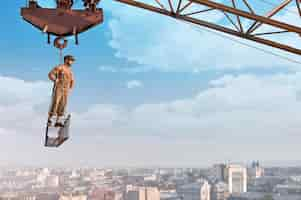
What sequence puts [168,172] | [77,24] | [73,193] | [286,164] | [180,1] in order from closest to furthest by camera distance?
[77,24] → [180,1] → [73,193] → [168,172] → [286,164]

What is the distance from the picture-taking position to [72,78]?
3.33m

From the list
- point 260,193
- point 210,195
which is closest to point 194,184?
point 210,195

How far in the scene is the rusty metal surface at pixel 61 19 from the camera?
9.38 feet

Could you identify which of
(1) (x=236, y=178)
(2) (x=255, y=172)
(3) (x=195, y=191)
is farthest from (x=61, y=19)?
(2) (x=255, y=172)

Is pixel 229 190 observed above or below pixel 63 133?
below

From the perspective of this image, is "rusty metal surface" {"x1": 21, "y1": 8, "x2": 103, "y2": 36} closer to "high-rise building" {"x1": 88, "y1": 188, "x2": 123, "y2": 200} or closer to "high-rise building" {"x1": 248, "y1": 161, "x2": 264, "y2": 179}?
"high-rise building" {"x1": 88, "y1": 188, "x2": 123, "y2": 200}

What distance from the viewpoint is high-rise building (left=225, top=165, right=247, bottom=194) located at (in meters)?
39.3

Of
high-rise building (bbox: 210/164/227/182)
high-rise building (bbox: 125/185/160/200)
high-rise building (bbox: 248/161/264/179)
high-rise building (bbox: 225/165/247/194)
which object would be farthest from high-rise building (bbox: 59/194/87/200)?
high-rise building (bbox: 248/161/264/179)

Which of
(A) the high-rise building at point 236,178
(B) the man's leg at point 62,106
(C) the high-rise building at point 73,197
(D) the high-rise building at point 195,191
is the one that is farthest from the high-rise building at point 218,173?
(B) the man's leg at point 62,106

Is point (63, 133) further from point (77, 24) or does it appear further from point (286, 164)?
point (286, 164)

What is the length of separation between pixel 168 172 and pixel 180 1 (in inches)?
1589

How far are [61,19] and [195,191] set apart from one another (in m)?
34.7

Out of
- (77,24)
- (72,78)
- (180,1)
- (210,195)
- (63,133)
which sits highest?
(180,1)

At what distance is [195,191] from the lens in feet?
119
